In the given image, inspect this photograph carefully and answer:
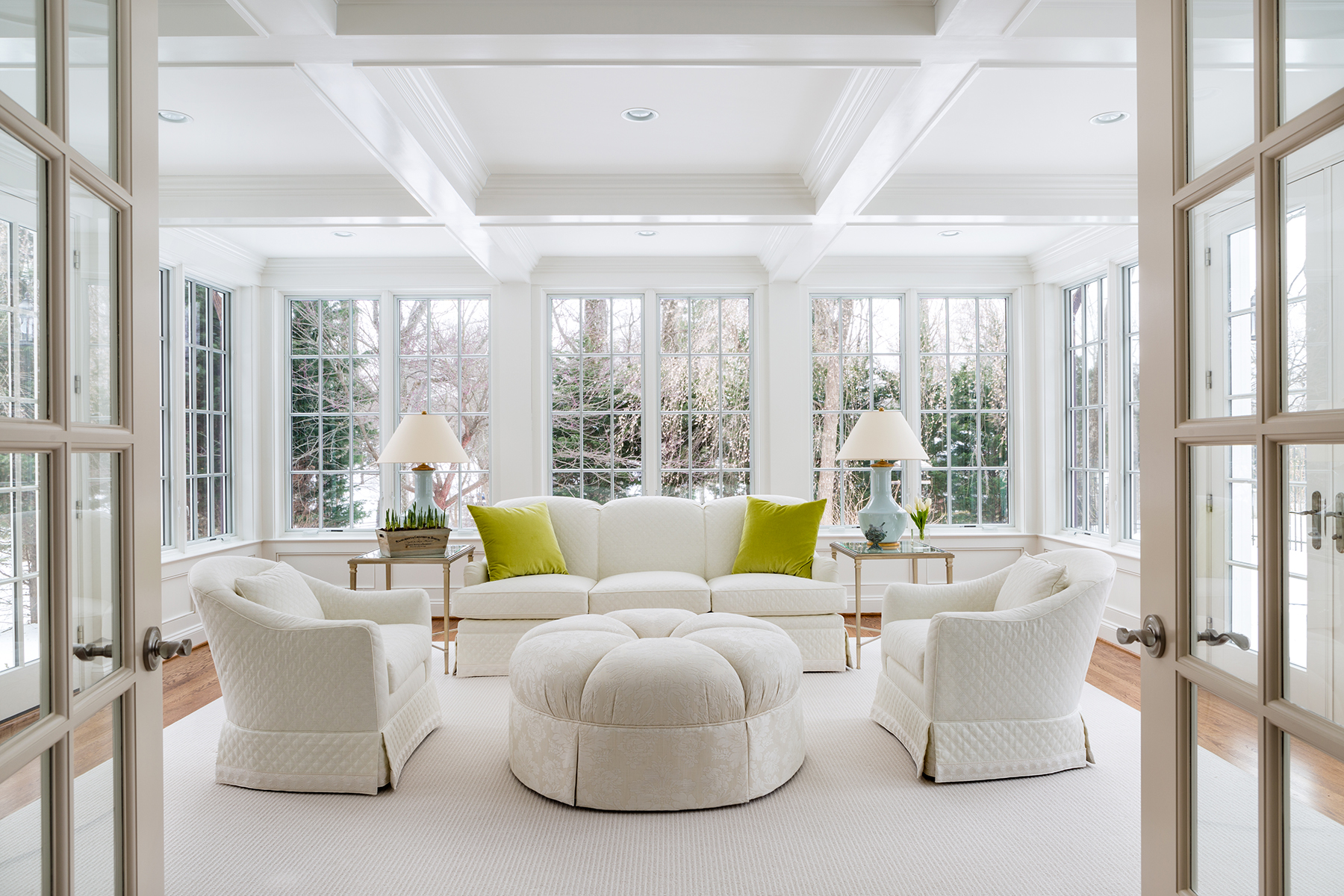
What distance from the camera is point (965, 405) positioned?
20.1 feet

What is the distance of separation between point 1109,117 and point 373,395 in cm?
500

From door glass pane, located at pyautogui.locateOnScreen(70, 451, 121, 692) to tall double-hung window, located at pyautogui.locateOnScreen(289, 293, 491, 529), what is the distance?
5006 millimetres

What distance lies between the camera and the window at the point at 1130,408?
5047 millimetres

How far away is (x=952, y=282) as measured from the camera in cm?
599

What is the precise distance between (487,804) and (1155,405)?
2355 mm

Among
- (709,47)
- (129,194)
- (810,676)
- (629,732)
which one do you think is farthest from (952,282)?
(129,194)

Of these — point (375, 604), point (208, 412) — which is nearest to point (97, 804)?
point (375, 604)

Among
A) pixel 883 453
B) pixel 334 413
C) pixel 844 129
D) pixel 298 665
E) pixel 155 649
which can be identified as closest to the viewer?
pixel 155 649

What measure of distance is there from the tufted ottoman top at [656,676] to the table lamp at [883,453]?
71.9 inches

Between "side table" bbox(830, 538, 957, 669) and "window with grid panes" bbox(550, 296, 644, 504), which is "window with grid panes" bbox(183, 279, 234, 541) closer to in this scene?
"window with grid panes" bbox(550, 296, 644, 504)

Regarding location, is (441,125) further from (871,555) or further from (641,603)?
(871,555)

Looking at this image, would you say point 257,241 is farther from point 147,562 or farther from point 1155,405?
point 1155,405

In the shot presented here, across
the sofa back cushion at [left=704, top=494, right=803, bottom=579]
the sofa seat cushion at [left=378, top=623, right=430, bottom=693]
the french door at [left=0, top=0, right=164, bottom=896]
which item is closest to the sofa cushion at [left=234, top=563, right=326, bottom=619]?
the sofa seat cushion at [left=378, top=623, right=430, bottom=693]

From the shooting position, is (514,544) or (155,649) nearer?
(155,649)
